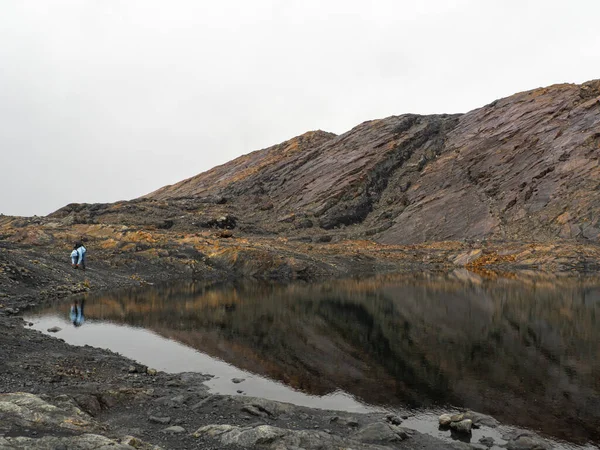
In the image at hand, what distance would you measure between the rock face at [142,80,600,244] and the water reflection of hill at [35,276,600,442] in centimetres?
3760

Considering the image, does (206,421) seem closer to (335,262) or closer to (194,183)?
(335,262)

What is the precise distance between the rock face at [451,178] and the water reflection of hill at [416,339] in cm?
3760

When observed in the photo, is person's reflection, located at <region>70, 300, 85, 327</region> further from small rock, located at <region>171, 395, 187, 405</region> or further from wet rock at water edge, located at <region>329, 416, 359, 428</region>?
wet rock at water edge, located at <region>329, 416, 359, 428</region>

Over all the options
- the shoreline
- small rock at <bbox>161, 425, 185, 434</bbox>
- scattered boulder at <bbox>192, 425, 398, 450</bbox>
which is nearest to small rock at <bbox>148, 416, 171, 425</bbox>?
the shoreline

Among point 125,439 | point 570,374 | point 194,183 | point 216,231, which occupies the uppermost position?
point 194,183

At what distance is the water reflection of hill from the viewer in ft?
54.4

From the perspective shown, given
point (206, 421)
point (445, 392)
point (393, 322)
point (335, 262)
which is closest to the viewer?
point (206, 421)

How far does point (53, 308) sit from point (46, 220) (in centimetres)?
5395

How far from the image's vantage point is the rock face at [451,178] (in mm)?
80062

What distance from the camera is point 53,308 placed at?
1310 inches

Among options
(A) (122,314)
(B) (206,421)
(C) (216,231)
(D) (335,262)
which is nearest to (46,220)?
(C) (216,231)

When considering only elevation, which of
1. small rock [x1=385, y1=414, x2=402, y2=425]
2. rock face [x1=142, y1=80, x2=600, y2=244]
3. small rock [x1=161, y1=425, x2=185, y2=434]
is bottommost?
small rock [x1=385, y1=414, x2=402, y2=425]

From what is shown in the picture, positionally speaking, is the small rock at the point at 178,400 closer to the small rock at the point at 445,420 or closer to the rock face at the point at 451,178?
the small rock at the point at 445,420

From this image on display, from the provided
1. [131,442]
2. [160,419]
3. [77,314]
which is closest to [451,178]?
[77,314]
